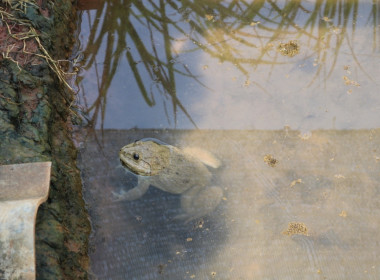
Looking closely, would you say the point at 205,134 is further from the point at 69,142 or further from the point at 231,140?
the point at 69,142

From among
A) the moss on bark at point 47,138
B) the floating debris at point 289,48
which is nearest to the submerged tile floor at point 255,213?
the moss on bark at point 47,138

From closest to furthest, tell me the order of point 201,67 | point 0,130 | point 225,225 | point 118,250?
1. point 0,130
2. point 118,250
3. point 225,225
4. point 201,67

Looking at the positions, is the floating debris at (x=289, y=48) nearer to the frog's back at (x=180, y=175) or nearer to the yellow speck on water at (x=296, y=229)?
the frog's back at (x=180, y=175)

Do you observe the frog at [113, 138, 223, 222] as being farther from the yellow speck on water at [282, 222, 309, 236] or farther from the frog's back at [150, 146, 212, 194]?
the yellow speck on water at [282, 222, 309, 236]

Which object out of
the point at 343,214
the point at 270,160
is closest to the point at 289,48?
the point at 270,160

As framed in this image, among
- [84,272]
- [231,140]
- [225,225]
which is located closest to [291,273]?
[225,225]
